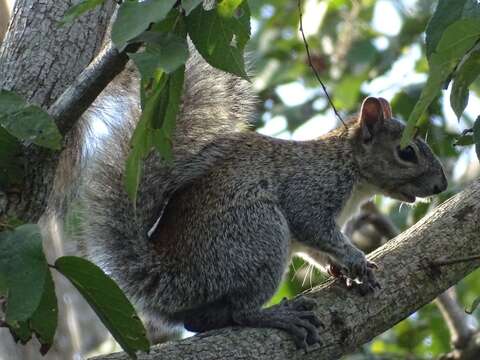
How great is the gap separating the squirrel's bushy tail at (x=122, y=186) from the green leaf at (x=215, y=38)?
4.09 feet

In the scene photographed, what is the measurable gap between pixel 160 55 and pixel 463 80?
0.62 metres

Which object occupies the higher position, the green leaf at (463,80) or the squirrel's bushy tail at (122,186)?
the green leaf at (463,80)

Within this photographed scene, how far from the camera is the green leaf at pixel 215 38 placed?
5.93ft

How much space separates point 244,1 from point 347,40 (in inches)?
150

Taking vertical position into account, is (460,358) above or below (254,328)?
below

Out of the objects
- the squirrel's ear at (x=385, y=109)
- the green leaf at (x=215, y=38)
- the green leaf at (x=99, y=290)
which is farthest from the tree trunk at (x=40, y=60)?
the squirrel's ear at (x=385, y=109)

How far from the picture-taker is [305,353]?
106 inches

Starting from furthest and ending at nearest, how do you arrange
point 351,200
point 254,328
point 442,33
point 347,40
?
point 347,40, point 351,200, point 254,328, point 442,33

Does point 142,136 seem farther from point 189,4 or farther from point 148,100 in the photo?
point 189,4

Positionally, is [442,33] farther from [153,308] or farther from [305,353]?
[153,308]

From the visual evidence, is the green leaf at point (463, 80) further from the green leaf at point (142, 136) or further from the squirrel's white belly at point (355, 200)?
the squirrel's white belly at point (355, 200)

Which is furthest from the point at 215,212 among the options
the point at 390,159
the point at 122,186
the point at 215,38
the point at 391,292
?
the point at 215,38

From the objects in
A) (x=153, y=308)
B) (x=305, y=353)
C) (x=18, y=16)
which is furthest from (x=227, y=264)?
(x=18, y=16)

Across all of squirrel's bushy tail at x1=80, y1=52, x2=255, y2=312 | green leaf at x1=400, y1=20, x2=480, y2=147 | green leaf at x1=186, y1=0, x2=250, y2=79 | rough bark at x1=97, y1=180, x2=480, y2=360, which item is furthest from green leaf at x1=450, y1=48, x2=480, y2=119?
squirrel's bushy tail at x1=80, y1=52, x2=255, y2=312
